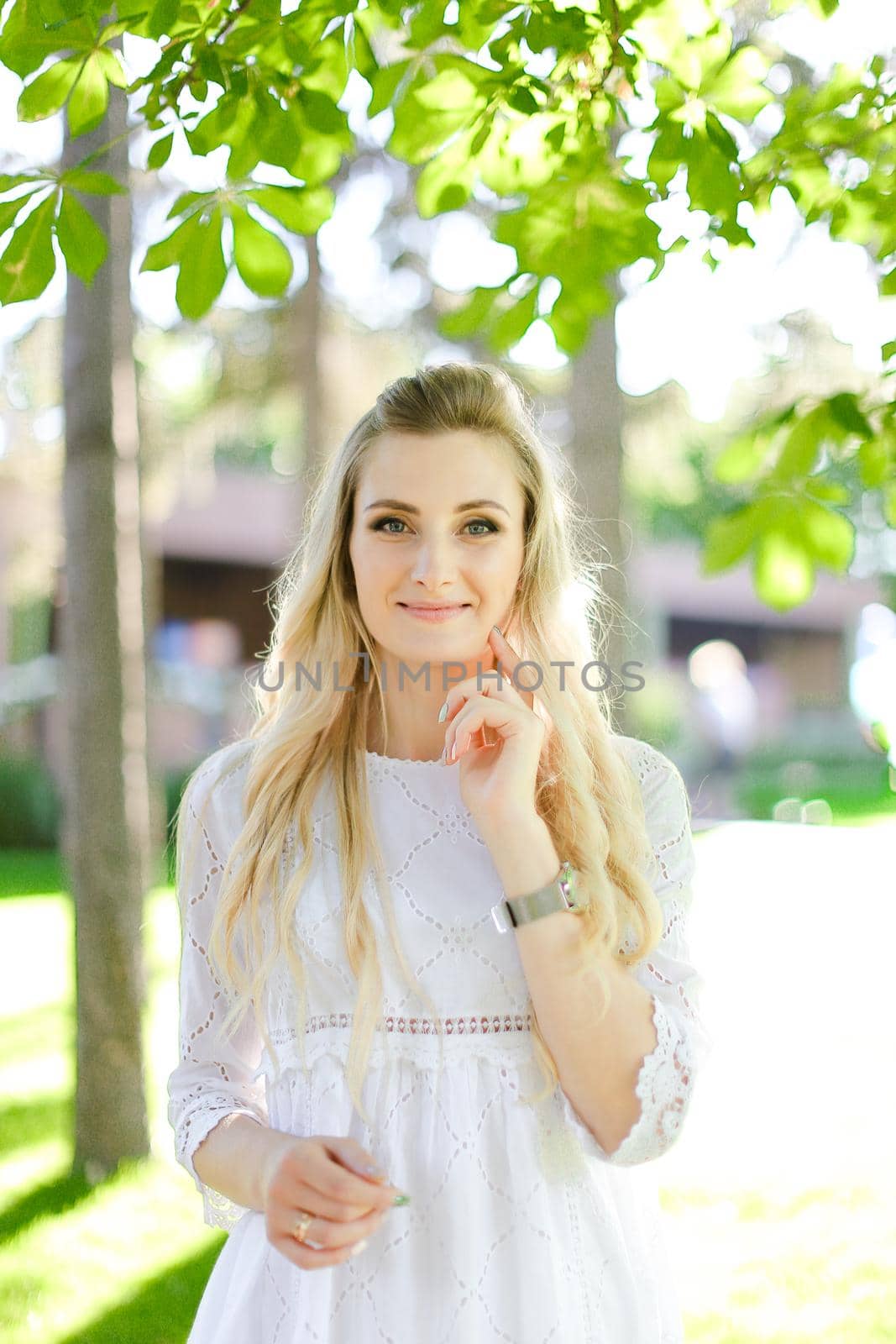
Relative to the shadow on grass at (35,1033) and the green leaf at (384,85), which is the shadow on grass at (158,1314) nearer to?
the shadow on grass at (35,1033)

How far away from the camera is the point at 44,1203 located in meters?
4.00

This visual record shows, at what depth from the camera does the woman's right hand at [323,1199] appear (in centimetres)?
158

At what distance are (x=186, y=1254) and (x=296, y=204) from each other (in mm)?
2916

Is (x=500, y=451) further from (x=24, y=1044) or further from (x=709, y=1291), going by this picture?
(x=24, y=1044)

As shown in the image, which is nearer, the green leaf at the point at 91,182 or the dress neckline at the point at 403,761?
the green leaf at the point at 91,182

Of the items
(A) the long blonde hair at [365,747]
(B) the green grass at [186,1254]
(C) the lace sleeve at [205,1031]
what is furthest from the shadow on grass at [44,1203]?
(A) the long blonde hair at [365,747]

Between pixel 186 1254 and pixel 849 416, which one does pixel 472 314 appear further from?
pixel 186 1254

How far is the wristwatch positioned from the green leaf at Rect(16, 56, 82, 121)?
1.42 meters

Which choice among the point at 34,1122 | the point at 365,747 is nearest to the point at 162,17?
the point at 365,747

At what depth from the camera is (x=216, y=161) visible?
2268 mm

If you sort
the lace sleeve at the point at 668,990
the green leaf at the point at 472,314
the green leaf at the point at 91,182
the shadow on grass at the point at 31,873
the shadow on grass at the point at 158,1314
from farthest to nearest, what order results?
1. the shadow on grass at the point at 31,873
2. the shadow on grass at the point at 158,1314
3. the green leaf at the point at 472,314
4. the green leaf at the point at 91,182
5. the lace sleeve at the point at 668,990

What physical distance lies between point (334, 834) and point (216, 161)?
120cm

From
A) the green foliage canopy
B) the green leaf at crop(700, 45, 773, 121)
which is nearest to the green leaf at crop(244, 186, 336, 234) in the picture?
the green foliage canopy

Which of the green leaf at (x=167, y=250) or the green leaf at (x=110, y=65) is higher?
the green leaf at (x=110, y=65)
